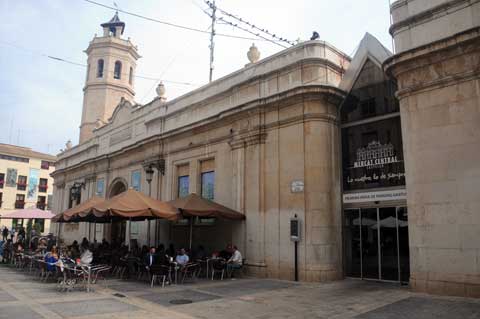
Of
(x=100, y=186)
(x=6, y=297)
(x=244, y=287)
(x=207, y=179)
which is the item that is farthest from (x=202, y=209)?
(x=100, y=186)

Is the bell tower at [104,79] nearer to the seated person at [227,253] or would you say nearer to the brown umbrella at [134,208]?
the brown umbrella at [134,208]

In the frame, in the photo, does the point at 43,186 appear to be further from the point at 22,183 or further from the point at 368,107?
the point at 368,107

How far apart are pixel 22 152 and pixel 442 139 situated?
248ft

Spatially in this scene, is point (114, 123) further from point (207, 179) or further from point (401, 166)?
point (401, 166)

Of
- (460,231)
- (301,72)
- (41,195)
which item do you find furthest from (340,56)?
(41,195)


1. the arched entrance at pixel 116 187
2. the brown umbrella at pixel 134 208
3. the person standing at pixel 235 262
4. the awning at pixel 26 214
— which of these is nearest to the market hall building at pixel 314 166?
the person standing at pixel 235 262

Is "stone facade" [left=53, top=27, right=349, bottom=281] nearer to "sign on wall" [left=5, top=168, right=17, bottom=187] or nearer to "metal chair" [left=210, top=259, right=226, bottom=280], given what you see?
"metal chair" [left=210, top=259, right=226, bottom=280]

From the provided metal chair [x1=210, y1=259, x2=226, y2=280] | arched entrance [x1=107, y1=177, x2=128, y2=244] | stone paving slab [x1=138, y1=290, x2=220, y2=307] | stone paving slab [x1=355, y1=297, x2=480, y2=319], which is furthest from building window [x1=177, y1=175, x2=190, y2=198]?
stone paving slab [x1=355, y1=297, x2=480, y2=319]

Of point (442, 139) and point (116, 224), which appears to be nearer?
point (442, 139)

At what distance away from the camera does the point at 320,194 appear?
1351 cm

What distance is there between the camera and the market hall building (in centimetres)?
1236

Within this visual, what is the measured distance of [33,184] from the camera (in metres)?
71.6

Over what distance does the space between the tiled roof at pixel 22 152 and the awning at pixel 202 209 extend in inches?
2583

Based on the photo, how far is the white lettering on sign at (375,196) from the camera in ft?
40.5
